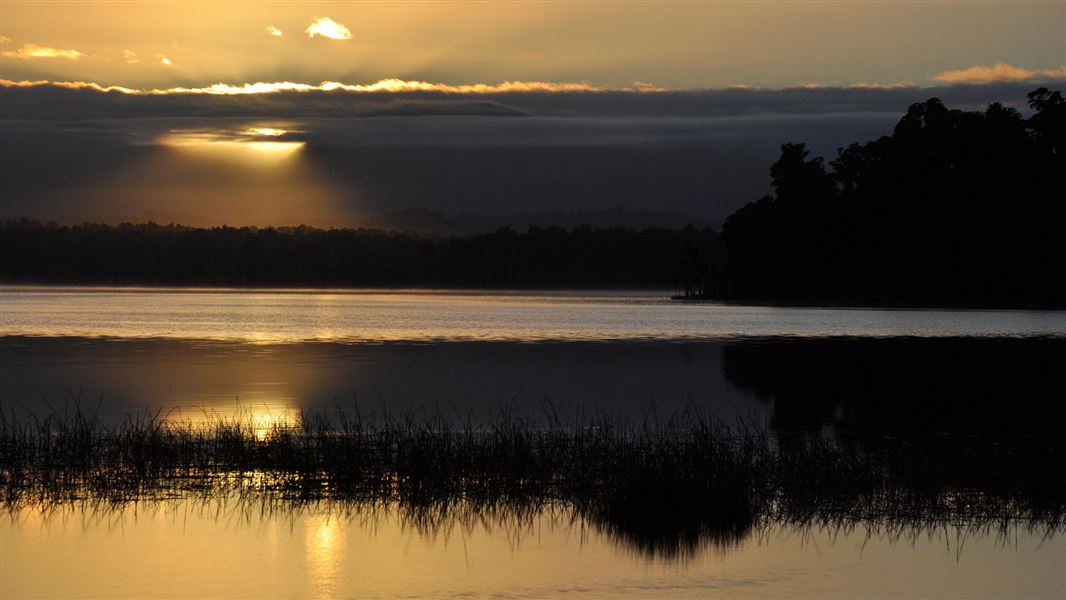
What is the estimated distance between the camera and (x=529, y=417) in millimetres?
31156

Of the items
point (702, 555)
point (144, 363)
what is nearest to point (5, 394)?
point (144, 363)

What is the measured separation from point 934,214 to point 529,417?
393 ft

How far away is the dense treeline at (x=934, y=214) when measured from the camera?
138m

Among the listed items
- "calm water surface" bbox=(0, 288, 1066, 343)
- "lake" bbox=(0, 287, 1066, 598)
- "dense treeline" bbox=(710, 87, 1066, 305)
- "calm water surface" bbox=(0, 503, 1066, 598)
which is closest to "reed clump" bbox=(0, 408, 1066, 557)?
"lake" bbox=(0, 287, 1066, 598)

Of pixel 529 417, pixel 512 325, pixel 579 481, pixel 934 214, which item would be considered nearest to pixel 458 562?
pixel 579 481

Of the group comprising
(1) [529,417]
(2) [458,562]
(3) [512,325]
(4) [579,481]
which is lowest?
(3) [512,325]

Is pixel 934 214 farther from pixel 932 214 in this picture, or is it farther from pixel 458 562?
pixel 458 562

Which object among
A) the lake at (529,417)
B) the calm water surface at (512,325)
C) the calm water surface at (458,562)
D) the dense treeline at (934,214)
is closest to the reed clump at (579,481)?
the lake at (529,417)

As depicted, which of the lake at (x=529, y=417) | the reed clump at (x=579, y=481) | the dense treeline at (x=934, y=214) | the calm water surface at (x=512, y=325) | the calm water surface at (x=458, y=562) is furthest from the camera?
the dense treeline at (x=934, y=214)

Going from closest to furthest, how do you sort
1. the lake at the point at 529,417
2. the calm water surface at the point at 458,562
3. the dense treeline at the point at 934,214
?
the calm water surface at the point at 458,562 < the lake at the point at 529,417 < the dense treeline at the point at 934,214

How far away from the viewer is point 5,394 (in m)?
41.6

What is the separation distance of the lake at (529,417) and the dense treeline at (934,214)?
4604 centimetres

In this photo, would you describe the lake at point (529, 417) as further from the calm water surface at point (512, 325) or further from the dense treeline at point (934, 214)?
the dense treeline at point (934, 214)

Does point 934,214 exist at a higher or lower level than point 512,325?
higher
